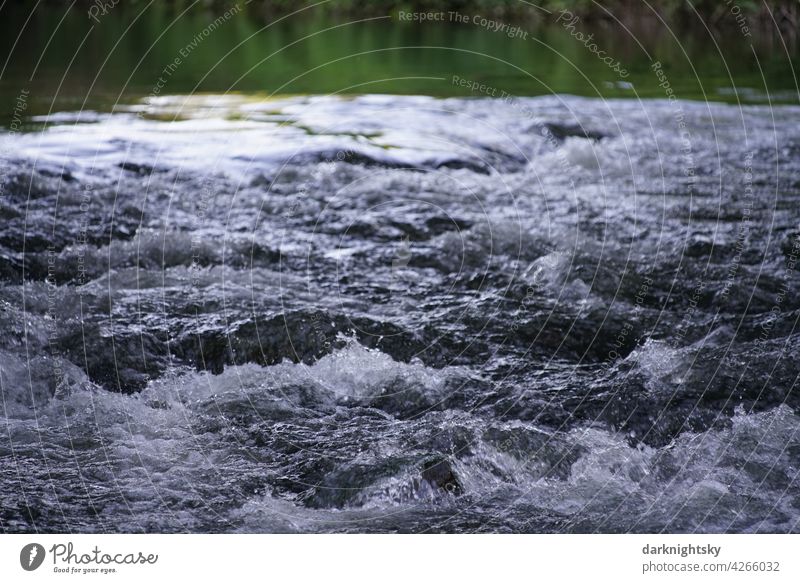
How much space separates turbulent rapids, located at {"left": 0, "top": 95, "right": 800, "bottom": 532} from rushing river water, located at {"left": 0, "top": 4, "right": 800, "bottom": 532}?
13mm

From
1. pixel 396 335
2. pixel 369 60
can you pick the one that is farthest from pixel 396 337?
pixel 369 60

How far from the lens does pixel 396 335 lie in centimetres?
381

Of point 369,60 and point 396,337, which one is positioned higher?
point 369,60

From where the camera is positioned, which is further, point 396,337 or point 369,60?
point 369,60

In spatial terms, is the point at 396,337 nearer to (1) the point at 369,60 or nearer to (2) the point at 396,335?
(2) the point at 396,335

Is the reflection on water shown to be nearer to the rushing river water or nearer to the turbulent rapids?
the rushing river water

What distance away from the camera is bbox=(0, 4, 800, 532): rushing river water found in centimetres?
268

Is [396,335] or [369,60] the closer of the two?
[396,335]

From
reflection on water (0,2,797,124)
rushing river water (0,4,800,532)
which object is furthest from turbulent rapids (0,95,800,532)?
reflection on water (0,2,797,124)

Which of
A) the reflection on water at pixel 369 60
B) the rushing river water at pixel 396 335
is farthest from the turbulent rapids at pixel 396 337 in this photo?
the reflection on water at pixel 369 60

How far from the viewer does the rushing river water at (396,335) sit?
2.68m

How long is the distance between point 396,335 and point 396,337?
0.07 ft

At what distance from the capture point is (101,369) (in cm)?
342
